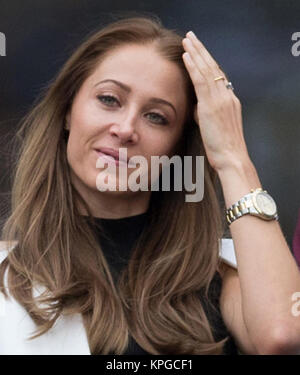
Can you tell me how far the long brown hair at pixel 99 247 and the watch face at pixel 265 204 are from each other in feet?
0.53

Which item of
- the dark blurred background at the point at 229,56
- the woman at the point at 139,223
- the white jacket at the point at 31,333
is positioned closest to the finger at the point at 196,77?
the woman at the point at 139,223

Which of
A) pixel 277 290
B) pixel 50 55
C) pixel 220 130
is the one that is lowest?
pixel 277 290

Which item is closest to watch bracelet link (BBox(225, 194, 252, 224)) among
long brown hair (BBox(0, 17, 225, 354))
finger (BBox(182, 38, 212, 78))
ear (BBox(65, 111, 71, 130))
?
long brown hair (BBox(0, 17, 225, 354))

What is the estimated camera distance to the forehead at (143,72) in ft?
3.59

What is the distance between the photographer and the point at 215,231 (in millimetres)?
1177

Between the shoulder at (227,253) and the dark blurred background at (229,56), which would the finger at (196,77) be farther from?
the shoulder at (227,253)

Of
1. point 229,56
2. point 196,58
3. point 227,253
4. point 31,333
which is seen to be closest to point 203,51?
point 196,58

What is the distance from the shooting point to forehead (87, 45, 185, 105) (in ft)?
3.59

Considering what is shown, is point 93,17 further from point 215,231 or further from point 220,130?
point 215,231

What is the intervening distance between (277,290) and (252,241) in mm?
88

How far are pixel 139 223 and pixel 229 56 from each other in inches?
14.9

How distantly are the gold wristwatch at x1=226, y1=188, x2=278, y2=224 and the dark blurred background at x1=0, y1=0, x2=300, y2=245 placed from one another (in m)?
0.20

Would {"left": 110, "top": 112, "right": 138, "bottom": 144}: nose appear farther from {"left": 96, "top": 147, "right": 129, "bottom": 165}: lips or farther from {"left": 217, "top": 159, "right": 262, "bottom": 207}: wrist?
{"left": 217, "top": 159, "right": 262, "bottom": 207}: wrist
